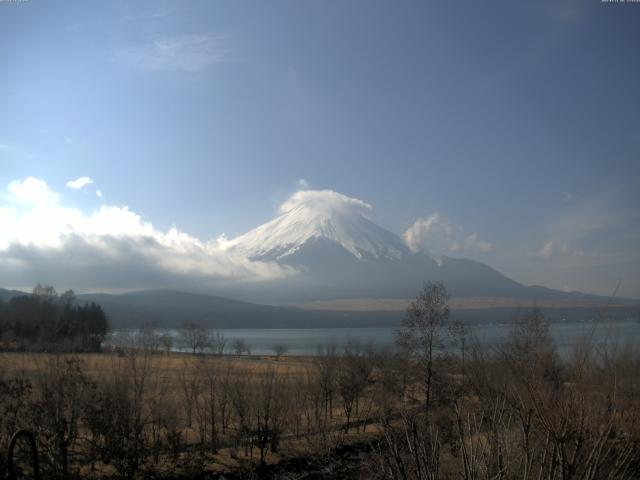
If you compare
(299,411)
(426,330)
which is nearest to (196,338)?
(426,330)

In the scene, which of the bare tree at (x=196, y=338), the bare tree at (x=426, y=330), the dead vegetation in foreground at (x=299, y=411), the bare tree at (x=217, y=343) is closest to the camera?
the dead vegetation in foreground at (x=299, y=411)

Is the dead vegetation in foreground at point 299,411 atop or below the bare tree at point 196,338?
atop

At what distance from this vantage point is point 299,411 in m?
28.2

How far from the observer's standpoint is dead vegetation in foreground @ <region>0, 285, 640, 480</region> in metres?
8.01

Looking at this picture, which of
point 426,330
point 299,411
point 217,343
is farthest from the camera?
point 217,343

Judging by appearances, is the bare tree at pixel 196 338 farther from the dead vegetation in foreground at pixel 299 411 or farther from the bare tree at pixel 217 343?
the dead vegetation in foreground at pixel 299 411

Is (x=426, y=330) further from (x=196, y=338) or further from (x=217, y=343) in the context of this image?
(x=196, y=338)

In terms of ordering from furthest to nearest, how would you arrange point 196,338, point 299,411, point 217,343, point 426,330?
point 196,338
point 217,343
point 426,330
point 299,411

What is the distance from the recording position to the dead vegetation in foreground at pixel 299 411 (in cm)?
801

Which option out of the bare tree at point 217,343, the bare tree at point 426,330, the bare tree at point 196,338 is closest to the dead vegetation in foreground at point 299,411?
the bare tree at point 426,330

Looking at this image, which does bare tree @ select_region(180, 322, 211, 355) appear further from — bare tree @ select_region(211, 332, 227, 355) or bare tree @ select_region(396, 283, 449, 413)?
bare tree @ select_region(396, 283, 449, 413)

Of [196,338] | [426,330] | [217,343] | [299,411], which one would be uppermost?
[426,330]

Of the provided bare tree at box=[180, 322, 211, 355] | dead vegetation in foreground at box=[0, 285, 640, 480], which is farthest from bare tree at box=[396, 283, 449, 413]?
bare tree at box=[180, 322, 211, 355]

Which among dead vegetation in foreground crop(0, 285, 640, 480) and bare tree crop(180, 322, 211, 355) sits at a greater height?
dead vegetation in foreground crop(0, 285, 640, 480)
